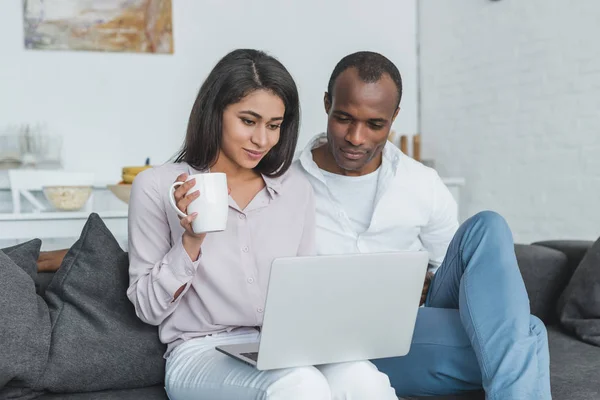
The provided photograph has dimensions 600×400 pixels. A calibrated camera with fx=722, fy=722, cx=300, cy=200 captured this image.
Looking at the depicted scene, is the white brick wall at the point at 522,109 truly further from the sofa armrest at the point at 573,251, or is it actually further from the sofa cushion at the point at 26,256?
the sofa cushion at the point at 26,256

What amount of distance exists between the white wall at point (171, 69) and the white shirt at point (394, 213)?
266 centimetres

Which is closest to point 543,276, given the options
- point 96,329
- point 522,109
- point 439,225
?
point 439,225

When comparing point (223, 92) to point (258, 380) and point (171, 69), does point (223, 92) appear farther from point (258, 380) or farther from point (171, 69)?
point (171, 69)

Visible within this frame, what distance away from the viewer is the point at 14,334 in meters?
1.46

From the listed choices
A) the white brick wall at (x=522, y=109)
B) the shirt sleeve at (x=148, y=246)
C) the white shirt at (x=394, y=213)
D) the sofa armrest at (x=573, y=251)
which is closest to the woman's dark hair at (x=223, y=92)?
the shirt sleeve at (x=148, y=246)

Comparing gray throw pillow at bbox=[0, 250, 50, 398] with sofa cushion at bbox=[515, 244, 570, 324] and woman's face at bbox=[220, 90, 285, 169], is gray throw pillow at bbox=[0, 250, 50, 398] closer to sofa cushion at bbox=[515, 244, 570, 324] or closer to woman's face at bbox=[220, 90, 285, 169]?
woman's face at bbox=[220, 90, 285, 169]

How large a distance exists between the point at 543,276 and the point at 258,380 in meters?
1.23

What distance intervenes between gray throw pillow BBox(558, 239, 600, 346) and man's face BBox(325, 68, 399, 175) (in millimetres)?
702

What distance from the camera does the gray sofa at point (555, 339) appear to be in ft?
5.21

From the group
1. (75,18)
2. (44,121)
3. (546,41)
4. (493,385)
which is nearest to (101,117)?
(44,121)

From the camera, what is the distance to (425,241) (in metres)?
2.01

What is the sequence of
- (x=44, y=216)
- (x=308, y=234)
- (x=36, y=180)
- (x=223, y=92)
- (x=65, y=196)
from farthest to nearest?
(x=36, y=180) → (x=65, y=196) → (x=44, y=216) → (x=308, y=234) → (x=223, y=92)

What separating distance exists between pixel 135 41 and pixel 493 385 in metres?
3.62

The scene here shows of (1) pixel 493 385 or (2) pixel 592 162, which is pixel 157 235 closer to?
(1) pixel 493 385
